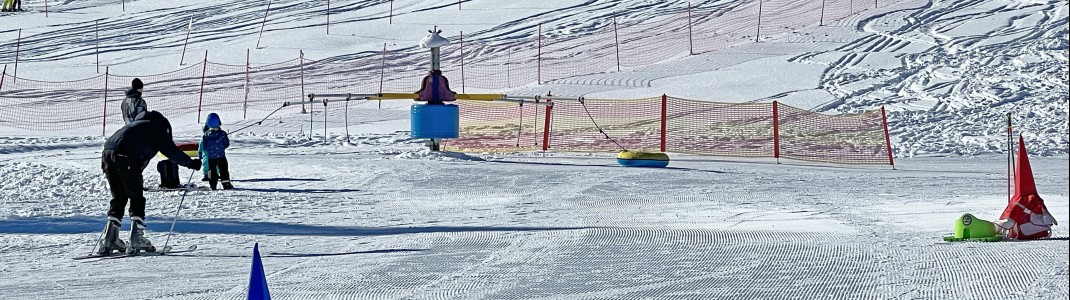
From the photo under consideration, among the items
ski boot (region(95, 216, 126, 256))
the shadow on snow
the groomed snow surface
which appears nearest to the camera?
the groomed snow surface

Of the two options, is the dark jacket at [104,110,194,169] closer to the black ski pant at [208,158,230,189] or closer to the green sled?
the green sled

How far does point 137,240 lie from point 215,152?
603 centimetres

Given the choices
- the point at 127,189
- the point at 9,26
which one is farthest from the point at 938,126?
the point at 9,26

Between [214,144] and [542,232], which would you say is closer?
[542,232]

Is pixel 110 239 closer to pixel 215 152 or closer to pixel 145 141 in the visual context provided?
pixel 145 141

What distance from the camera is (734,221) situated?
13188 mm

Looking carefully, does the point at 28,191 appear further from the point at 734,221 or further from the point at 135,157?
the point at 734,221

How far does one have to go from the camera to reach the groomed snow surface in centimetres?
915

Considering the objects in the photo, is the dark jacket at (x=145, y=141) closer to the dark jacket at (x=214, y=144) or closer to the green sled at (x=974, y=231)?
the green sled at (x=974, y=231)

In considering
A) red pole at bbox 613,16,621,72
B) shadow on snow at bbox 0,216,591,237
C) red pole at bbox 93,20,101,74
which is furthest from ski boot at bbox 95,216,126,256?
red pole at bbox 93,20,101,74

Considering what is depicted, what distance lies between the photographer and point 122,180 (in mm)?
10555

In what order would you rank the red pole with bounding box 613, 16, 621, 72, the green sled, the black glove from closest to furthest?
the black glove
the green sled
the red pole with bounding box 613, 16, 621, 72

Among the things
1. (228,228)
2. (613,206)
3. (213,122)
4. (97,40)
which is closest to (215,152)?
(213,122)

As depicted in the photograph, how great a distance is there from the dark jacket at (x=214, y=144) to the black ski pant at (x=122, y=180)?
6.03 meters
